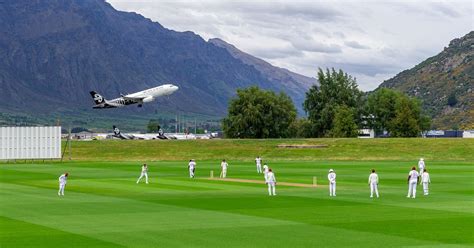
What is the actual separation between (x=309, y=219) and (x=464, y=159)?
86.0 meters

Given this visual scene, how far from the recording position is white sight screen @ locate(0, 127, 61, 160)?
132 m

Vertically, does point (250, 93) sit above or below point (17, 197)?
above

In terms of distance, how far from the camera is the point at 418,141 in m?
Result: 140

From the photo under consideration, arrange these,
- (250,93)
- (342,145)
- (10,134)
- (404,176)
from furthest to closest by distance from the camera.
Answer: (250,93)
(342,145)
(10,134)
(404,176)

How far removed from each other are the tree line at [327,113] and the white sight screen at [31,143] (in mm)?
62370

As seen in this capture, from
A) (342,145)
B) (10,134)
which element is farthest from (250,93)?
(10,134)

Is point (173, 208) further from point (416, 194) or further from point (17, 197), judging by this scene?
point (416, 194)

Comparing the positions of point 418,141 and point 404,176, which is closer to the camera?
point 404,176

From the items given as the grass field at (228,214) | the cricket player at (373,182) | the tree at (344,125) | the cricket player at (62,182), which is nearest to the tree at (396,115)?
the tree at (344,125)

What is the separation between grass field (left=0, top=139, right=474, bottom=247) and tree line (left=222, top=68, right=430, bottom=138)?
347 ft

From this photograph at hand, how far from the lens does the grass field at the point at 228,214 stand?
115 ft

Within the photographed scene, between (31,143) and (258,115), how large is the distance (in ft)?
219

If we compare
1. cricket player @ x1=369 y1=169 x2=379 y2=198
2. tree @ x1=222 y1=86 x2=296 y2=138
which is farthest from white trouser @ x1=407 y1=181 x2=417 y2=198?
tree @ x1=222 y1=86 x2=296 y2=138

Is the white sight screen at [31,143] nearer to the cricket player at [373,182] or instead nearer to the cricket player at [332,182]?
the cricket player at [332,182]
